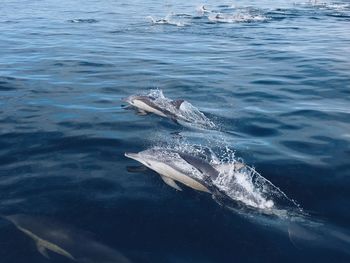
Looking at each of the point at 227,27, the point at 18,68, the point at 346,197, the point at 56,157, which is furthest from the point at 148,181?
the point at 227,27

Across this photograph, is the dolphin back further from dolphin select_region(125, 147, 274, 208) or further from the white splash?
the white splash

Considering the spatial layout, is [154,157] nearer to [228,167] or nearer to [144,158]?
[144,158]

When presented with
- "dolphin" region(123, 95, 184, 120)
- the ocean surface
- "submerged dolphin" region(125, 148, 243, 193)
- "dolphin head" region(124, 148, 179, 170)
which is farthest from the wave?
"submerged dolphin" region(125, 148, 243, 193)

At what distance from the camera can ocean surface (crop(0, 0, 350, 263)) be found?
6.55m

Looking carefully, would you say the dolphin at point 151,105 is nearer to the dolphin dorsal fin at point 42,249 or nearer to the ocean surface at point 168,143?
the ocean surface at point 168,143

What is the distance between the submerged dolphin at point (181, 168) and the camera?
797cm

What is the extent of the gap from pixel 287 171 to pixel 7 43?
1782 cm

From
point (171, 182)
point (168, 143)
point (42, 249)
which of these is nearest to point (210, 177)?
point (171, 182)

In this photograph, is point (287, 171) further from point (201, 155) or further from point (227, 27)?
point (227, 27)

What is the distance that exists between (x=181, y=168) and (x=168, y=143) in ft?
6.73

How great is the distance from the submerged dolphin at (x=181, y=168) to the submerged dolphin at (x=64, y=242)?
221cm

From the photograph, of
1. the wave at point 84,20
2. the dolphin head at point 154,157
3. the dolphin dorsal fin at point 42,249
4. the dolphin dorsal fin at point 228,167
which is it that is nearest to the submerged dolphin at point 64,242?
the dolphin dorsal fin at point 42,249

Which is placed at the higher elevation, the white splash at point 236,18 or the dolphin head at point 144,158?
the white splash at point 236,18

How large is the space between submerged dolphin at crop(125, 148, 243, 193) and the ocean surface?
0.18 meters
